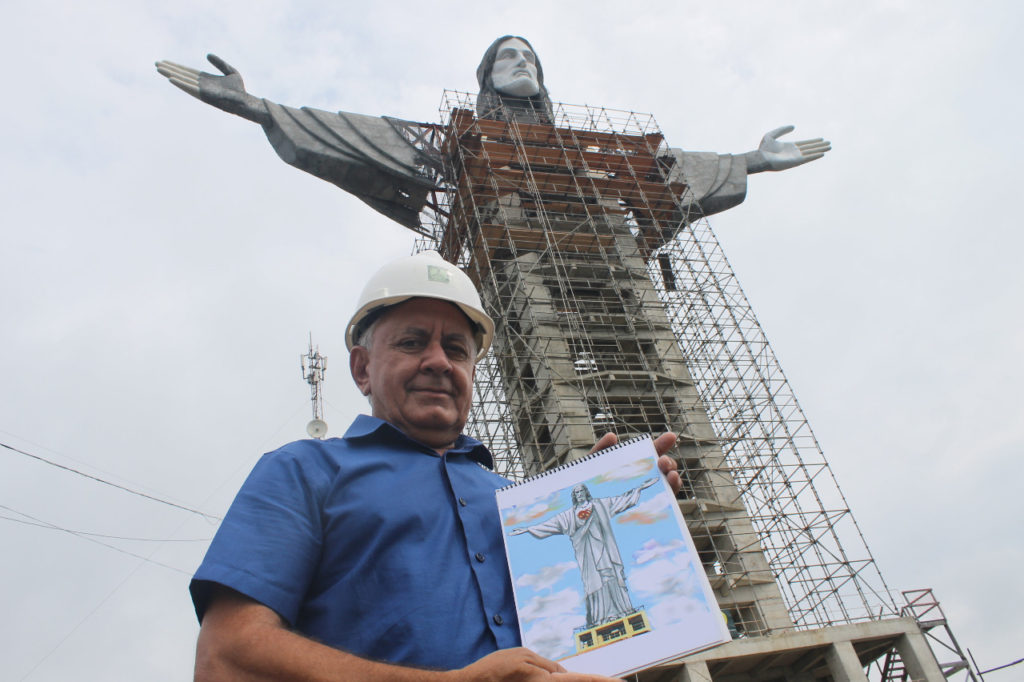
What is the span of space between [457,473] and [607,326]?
16352mm

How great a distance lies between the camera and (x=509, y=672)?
1.52m

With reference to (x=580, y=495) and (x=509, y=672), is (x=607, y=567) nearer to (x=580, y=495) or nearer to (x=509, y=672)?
(x=580, y=495)

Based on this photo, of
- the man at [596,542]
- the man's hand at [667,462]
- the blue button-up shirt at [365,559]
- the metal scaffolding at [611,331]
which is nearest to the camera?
the blue button-up shirt at [365,559]

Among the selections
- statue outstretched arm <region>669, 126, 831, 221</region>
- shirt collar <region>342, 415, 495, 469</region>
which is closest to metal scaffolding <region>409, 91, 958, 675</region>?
statue outstretched arm <region>669, 126, 831, 221</region>

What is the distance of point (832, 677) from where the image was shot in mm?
12047

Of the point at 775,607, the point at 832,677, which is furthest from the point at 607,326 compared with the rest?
the point at 832,677

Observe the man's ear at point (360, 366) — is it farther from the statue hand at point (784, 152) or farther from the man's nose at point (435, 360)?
the statue hand at point (784, 152)

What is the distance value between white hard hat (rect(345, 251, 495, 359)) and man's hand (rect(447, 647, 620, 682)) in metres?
1.36

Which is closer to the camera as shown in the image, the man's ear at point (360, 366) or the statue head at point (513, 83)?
the man's ear at point (360, 366)

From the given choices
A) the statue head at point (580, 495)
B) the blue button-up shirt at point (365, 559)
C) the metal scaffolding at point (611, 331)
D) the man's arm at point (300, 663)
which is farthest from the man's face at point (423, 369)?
the metal scaffolding at point (611, 331)

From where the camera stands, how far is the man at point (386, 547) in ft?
5.11

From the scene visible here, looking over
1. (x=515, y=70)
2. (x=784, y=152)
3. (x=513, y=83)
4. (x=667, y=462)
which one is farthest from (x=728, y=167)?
(x=667, y=462)

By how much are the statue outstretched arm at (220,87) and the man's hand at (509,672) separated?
16537 mm

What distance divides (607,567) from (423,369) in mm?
966
